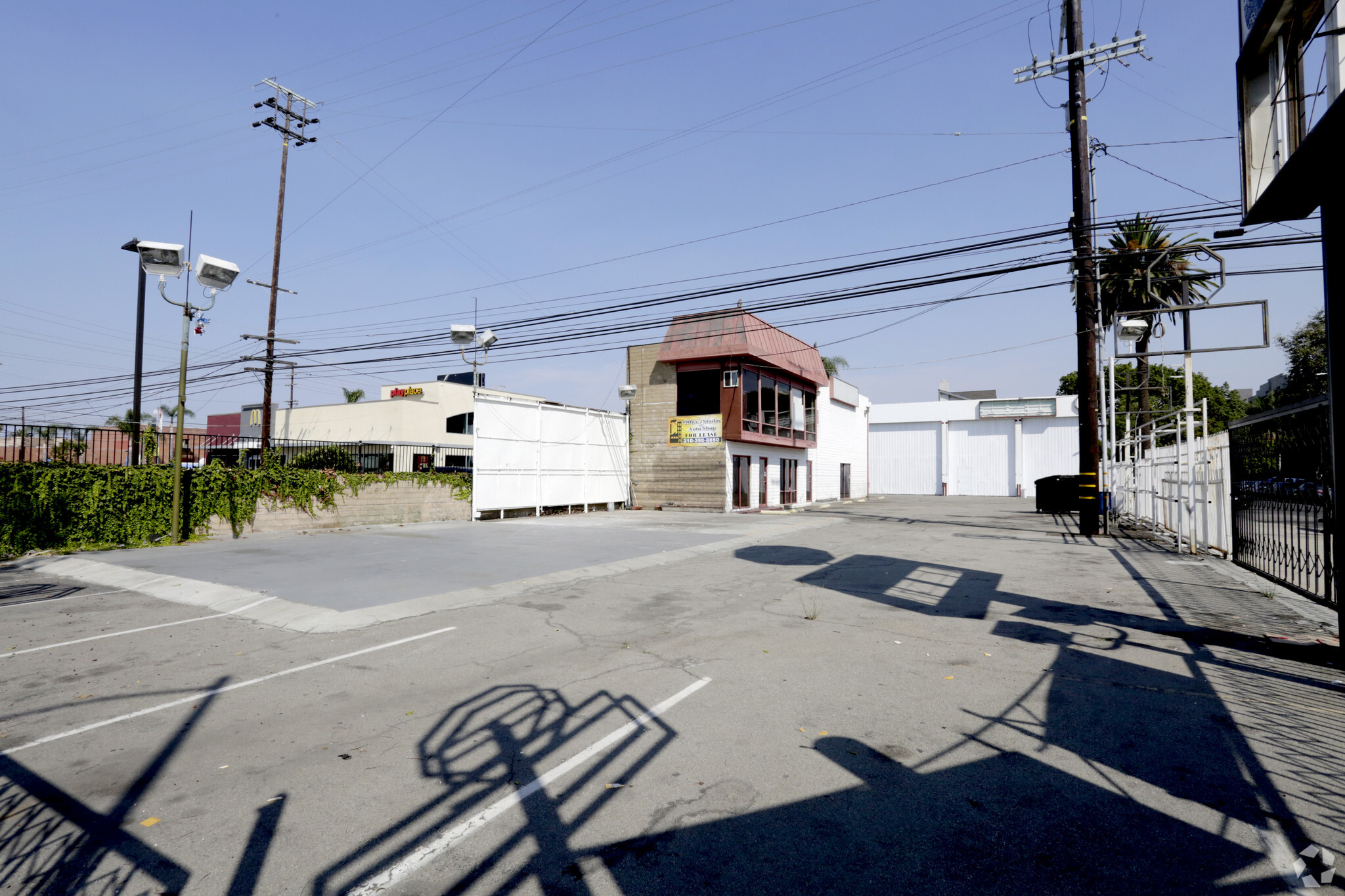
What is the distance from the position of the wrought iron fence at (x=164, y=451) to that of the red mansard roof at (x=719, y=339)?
409 inches

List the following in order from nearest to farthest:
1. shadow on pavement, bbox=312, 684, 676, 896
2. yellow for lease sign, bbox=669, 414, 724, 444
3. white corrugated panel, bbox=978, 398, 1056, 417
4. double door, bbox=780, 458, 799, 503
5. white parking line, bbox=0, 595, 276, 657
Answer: shadow on pavement, bbox=312, 684, 676, 896 < white parking line, bbox=0, 595, 276, 657 < yellow for lease sign, bbox=669, 414, 724, 444 < double door, bbox=780, 458, 799, 503 < white corrugated panel, bbox=978, 398, 1056, 417

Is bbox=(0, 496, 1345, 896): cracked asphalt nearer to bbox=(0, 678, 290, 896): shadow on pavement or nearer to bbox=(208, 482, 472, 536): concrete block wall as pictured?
bbox=(0, 678, 290, 896): shadow on pavement

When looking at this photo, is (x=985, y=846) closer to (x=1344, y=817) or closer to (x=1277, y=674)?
(x=1344, y=817)

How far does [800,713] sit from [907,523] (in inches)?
741

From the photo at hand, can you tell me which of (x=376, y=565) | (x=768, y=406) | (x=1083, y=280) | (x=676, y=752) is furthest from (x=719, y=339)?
(x=676, y=752)

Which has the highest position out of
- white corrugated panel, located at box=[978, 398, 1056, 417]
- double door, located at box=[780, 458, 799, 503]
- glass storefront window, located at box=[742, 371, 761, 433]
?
white corrugated panel, located at box=[978, 398, 1056, 417]

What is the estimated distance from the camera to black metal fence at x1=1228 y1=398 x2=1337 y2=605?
735 cm

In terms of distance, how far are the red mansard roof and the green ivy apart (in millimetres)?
15194

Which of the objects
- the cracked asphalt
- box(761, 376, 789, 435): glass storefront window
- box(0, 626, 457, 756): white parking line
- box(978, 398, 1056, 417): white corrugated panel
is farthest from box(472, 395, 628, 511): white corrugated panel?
box(978, 398, 1056, 417): white corrugated panel

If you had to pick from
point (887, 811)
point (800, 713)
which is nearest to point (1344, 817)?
point (887, 811)

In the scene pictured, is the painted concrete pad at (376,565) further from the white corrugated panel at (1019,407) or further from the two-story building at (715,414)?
the white corrugated panel at (1019,407)

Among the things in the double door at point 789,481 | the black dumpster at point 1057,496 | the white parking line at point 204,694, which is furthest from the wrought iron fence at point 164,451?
the black dumpster at point 1057,496

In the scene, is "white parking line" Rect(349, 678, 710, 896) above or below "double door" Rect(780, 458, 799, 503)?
below

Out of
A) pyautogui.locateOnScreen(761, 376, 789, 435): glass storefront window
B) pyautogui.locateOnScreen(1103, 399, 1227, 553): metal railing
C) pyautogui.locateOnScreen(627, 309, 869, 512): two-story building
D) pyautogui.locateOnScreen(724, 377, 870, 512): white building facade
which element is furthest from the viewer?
pyautogui.locateOnScreen(724, 377, 870, 512): white building facade
